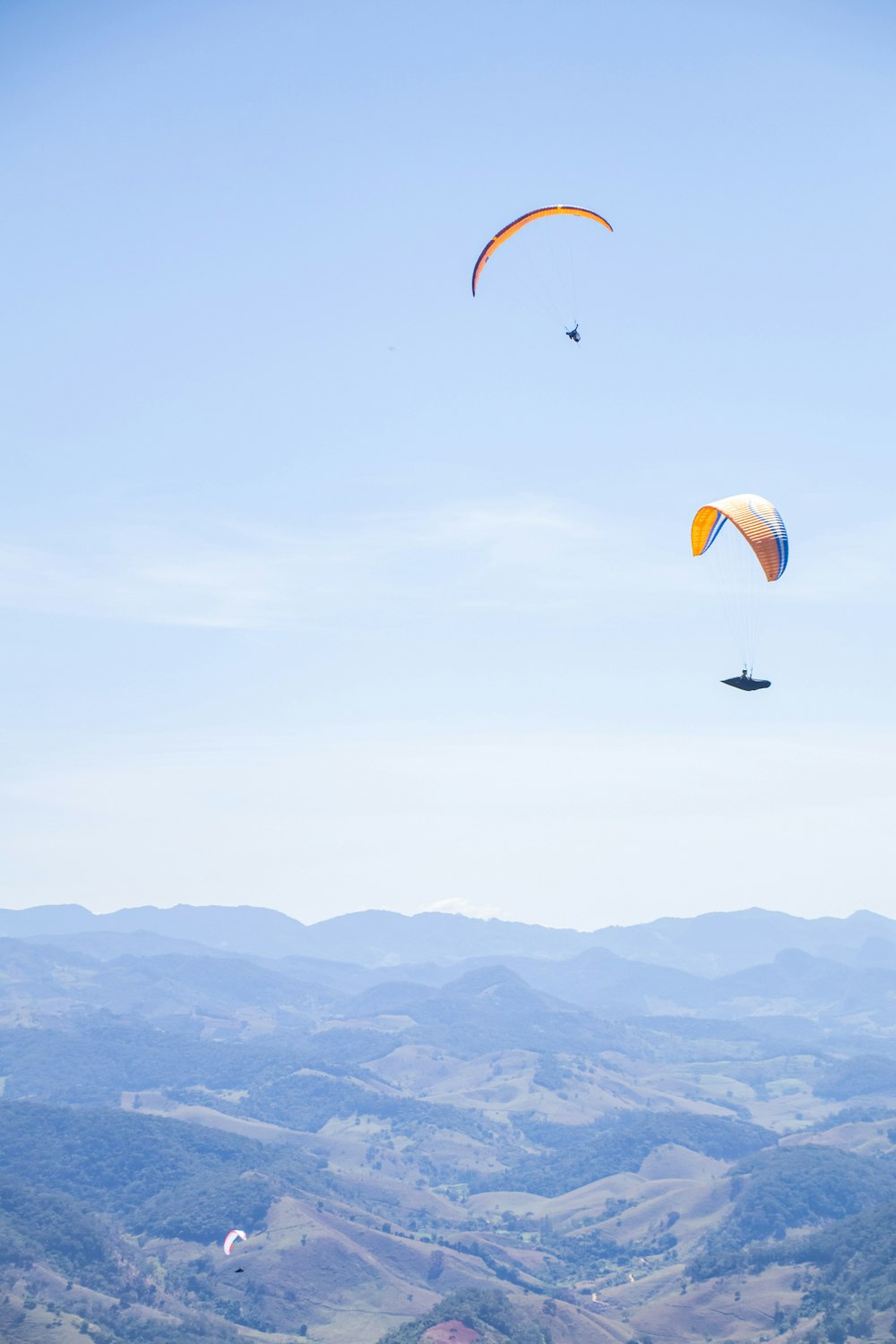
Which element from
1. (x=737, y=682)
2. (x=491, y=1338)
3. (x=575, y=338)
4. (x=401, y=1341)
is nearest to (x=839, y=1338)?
(x=491, y=1338)

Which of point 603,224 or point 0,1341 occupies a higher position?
point 603,224

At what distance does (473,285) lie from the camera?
8912 centimetres

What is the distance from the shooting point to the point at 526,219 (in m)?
89.5

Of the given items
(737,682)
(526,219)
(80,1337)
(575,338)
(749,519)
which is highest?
(526,219)

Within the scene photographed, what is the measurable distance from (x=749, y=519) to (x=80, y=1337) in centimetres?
17512

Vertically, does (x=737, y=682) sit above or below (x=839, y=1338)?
above

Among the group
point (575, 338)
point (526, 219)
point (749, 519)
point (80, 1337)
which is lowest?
point (80, 1337)

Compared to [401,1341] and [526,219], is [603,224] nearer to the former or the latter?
[526,219]

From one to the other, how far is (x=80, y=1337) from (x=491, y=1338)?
205 feet

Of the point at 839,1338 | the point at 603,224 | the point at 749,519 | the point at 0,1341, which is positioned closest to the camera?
the point at 749,519

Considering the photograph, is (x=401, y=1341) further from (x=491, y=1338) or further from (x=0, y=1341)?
(x=0, y=1341)

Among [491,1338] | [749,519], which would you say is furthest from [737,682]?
[491,1338]

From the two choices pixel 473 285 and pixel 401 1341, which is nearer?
pixel 473 285

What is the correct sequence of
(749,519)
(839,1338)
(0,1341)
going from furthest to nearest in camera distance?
1. (839,1338)
2. (0,1341)
3. (749,519)
